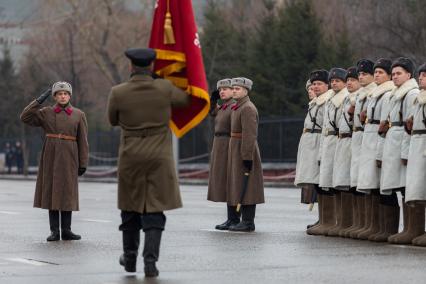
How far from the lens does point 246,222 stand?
55.6ft

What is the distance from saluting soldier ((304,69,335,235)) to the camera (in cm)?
1616

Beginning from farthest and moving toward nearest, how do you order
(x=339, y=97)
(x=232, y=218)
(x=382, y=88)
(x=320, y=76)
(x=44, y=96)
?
(x=232, y=218), (x=320, y=76), (x=339, y=97), (x=44, y=96), (x=382, y=88)

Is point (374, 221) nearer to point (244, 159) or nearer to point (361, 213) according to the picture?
point (361, 213)

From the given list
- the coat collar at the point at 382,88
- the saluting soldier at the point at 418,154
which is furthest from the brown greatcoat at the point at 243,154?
the saluting soldier at the point at 418,154

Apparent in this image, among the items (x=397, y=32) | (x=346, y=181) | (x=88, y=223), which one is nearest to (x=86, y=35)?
(x=397, y=32)

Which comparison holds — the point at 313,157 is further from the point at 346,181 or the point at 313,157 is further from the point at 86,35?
the point at 86,35

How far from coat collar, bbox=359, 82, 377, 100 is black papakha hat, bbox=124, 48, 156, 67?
14.4 ft

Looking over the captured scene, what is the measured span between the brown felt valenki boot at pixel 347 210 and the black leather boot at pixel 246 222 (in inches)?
62.7

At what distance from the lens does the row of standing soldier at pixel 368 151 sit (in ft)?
45.5

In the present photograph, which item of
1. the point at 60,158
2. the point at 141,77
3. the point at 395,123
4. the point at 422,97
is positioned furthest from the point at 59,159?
the point at 141,77

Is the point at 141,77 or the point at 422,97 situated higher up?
the point at 141,77

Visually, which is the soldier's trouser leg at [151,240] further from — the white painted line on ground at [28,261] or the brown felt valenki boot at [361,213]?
the brown felt valenki boot at [361,213]

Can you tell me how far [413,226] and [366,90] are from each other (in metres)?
1.68

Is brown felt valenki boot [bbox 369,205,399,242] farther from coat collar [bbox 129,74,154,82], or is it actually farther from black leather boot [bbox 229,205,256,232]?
coat collar [bbox 129,74,154,82]
